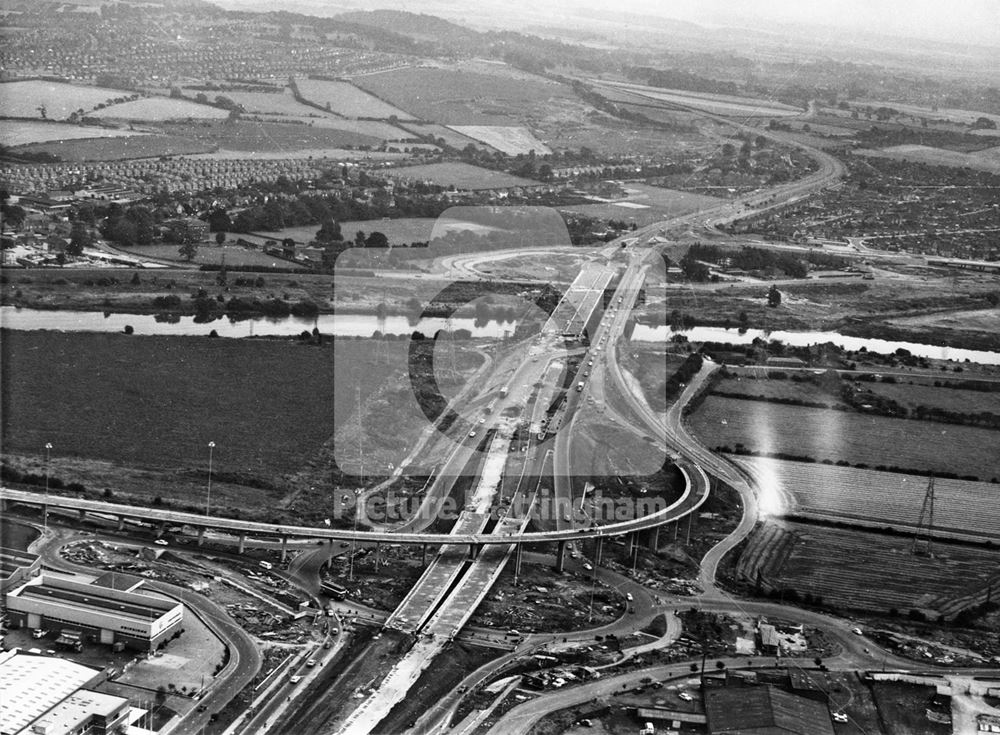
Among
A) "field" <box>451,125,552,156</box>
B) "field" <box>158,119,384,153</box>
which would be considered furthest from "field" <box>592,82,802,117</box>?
"field" <box>158,119,384,153</box>

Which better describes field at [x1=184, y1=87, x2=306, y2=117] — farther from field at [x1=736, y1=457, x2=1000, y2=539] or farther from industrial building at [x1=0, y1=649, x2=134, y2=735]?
industrial building at [x1=0, y1=649, x2=134, y2=735]

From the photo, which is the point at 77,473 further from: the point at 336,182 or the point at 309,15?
the point at 309,15

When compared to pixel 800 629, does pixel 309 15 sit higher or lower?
higher

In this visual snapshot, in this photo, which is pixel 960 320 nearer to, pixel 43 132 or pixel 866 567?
pixel 866 567

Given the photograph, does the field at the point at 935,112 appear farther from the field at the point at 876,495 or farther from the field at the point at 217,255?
the field at the point at 876,495

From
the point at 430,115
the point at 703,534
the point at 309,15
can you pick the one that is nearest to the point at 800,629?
the point at 703,534

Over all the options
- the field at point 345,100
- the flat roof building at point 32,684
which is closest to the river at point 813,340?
the flat roof building at point 32,684
